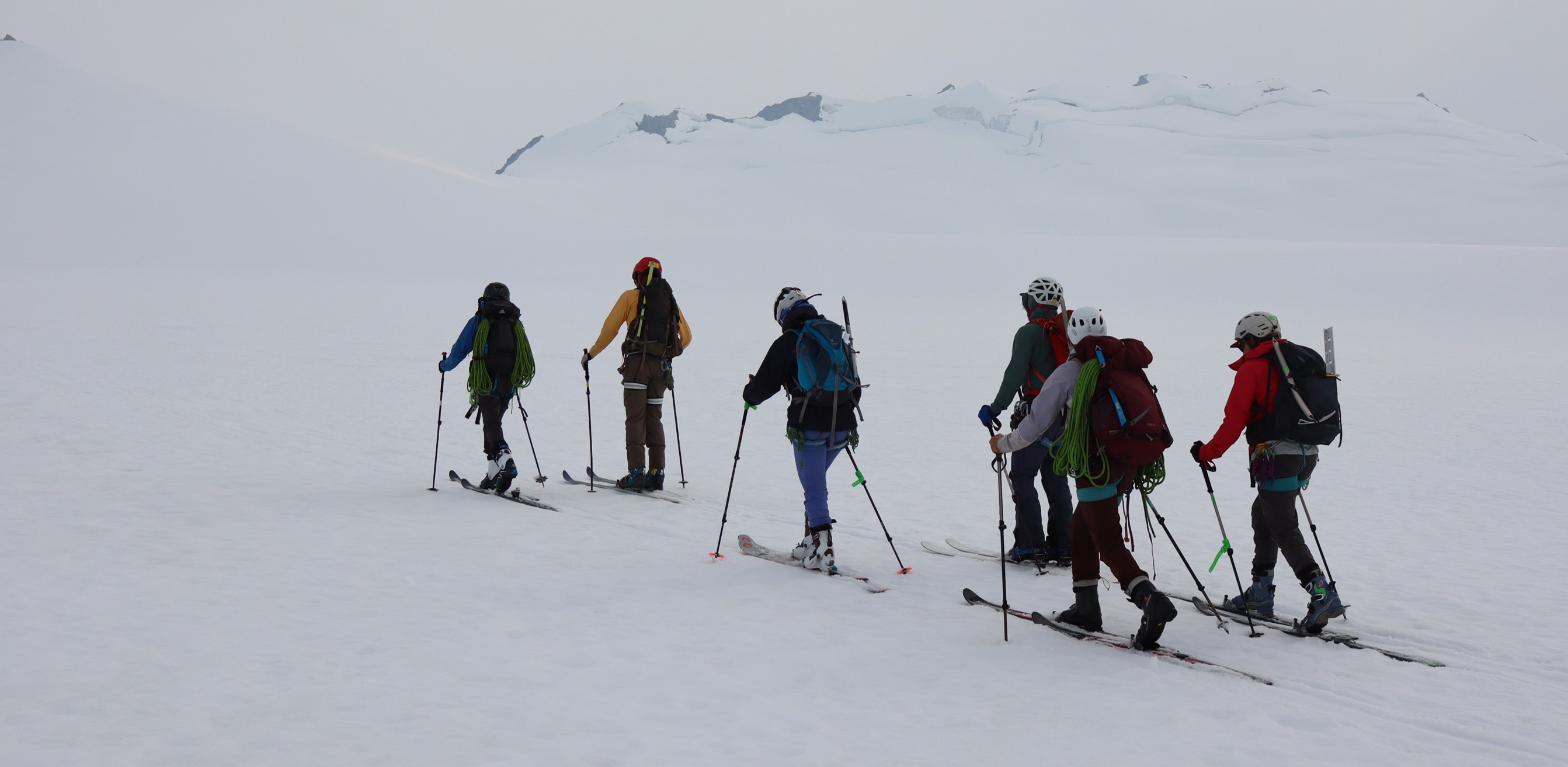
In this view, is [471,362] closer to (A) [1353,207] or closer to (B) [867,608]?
(B) [867,608]

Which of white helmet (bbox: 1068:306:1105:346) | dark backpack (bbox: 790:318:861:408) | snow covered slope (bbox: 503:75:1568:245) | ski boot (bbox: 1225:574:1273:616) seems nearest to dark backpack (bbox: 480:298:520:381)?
dark backpack (bbox: 790:318:861:408)

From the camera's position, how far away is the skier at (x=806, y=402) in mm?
6406

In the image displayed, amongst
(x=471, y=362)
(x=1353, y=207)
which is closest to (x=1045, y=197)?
(x=1353, y=207)

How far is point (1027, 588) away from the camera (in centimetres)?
654

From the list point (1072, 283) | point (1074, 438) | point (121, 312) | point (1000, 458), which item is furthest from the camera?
point (1072, 283)

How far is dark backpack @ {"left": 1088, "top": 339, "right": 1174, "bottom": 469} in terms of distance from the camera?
495cm

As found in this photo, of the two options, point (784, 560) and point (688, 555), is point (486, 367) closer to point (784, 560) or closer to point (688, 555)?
point (688, 555)

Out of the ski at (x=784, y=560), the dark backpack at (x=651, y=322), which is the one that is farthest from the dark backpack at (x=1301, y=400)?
the dark backpack at (x=651, y=322)

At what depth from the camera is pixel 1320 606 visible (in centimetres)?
549

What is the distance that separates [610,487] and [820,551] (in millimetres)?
3521

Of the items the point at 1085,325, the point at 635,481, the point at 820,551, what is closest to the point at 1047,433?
the point at 1085,325

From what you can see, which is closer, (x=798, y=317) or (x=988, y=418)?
(x=988, y=418)

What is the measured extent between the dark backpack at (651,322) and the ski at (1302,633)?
16.7 feet

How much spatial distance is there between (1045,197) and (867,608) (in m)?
81.5
